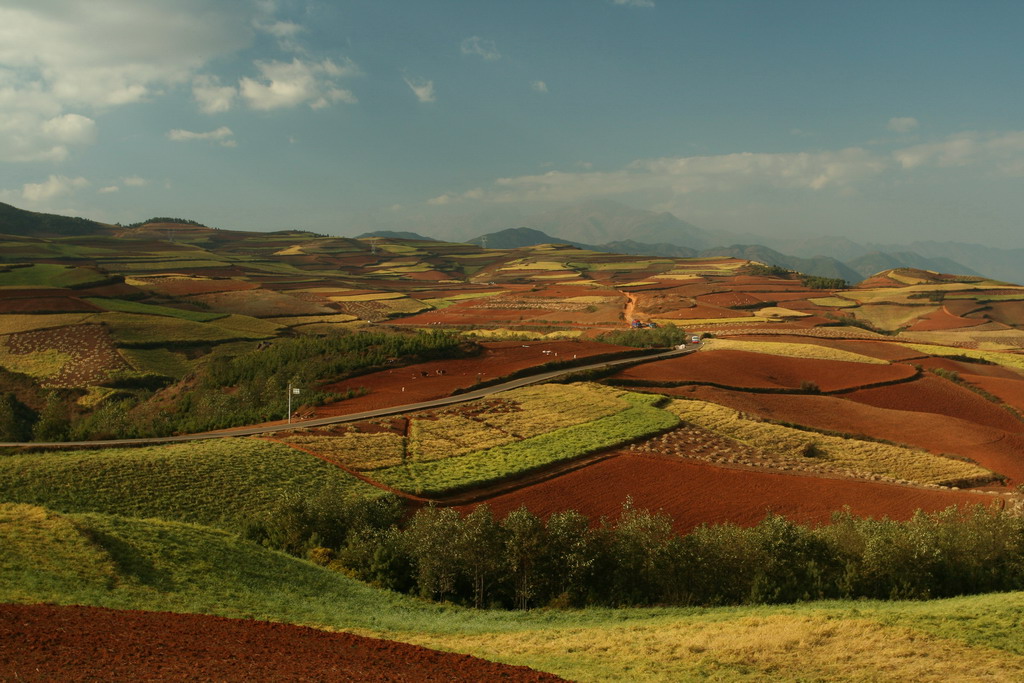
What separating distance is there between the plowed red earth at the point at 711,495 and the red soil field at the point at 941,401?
90.5 feet

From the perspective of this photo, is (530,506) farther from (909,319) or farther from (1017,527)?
(909,319)

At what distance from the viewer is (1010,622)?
67.3 feet

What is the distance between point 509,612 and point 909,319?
14966 cm

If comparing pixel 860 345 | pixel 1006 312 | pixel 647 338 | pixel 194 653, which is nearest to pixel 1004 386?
pixel 860 345

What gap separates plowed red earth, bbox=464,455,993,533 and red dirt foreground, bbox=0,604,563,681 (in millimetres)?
18627

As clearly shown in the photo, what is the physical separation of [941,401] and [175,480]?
2824 inches

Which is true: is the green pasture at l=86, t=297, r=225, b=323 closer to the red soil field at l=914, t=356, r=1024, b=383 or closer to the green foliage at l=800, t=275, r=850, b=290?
the red soil field at l=914, t=356, r=1024, b=383

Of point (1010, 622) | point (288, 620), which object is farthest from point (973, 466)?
point (288, 620)

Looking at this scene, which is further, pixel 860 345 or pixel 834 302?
pixel 834 302

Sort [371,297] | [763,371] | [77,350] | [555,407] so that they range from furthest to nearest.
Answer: [371,297], [77,350], [763,371], [555,407]

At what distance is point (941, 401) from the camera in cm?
6838

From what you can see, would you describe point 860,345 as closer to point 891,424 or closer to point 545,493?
point 891,424

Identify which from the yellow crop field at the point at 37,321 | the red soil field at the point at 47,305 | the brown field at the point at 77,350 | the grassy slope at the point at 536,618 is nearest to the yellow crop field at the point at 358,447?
the grassy slope at the point at 536,618

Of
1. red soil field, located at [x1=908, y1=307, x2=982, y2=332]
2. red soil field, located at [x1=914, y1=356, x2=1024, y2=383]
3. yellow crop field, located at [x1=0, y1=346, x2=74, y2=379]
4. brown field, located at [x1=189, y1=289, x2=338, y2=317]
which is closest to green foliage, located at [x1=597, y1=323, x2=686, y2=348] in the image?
red soil field, located at [x1=914, y1=356, x2=1024, y2=383]
